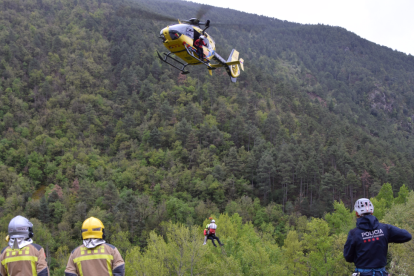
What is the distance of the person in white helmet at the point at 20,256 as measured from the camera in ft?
16.6

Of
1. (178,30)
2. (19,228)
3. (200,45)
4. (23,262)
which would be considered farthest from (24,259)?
(200,45)

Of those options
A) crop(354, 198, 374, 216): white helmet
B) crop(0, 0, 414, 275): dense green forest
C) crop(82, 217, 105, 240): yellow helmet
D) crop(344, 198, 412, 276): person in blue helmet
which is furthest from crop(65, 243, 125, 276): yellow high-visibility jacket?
crop(0, 0, 414, 275): dense green forest

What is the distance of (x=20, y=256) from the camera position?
5.07 metres

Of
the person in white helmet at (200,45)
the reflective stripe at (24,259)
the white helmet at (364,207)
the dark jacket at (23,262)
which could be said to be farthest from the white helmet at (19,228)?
the person in white helmet at (200,45)

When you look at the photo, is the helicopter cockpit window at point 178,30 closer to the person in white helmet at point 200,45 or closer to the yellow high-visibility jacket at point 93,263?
the person in white helmet at point 200,45

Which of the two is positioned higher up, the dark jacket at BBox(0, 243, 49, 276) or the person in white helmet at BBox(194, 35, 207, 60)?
the person in white helmet at BBox(194, 35, 207, 60)

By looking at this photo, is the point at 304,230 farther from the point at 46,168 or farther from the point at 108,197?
the point at 46,168

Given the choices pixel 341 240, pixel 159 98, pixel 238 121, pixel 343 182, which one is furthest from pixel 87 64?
pixel 341 240

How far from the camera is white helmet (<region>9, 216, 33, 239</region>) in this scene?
16.8 feet

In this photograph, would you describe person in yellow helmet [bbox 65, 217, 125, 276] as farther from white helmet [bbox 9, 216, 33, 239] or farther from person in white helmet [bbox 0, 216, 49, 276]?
white helmet [bbox 9, 216, 33, 239]

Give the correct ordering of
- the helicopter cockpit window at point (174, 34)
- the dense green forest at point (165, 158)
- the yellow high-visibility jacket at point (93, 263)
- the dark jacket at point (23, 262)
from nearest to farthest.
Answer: the yellow high-visibility jacket at point (93, 263), the dark jacket at point (23, 262), the helicopter cockpit window at point (174, 34), the dense green forest at point (165, 158)

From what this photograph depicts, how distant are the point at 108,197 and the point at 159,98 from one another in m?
48.8

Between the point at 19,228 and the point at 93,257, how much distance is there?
63.1 inches

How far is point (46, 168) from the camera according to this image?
280 ft
